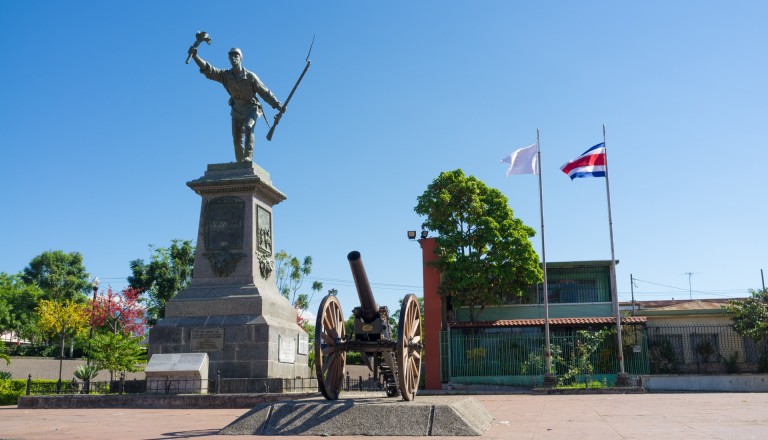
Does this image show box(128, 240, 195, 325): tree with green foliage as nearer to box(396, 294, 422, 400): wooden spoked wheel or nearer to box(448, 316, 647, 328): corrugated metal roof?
box(448, 316, 647, 328): corrugated metal roof

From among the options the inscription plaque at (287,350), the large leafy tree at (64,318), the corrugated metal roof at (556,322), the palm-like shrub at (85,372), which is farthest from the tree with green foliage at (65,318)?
the inscription plaque at (287,350)

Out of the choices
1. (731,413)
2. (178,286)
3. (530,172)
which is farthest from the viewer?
(178,286)

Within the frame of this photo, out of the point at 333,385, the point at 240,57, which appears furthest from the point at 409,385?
the point at 240,57

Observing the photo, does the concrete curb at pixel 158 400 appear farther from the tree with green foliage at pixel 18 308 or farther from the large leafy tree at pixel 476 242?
the tree with green foliage at pixel 18 308

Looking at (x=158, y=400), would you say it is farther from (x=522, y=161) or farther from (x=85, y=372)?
(x=522, y=161)

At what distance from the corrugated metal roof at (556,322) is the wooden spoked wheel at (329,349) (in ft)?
63.3

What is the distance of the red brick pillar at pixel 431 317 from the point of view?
1121 inches

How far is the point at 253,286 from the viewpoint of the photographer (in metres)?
15.3

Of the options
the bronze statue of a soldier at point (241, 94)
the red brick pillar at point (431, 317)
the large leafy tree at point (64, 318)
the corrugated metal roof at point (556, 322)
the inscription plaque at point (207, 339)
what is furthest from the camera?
the large leafy tree at point (64, 318)

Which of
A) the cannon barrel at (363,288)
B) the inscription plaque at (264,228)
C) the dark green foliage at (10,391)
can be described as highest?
the inscription plaque at (264,228)

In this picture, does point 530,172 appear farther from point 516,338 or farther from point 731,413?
point 731,413

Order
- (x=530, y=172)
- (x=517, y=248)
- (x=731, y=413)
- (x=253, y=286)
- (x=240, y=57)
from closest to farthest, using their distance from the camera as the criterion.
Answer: (x=731, y=413)
(x=253, y=286)
(x=240, y=57)
(x=530, y=172)
(x=517, y=248)

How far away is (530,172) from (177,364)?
1492 cm

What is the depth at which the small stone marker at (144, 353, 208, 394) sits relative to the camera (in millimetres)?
13938
